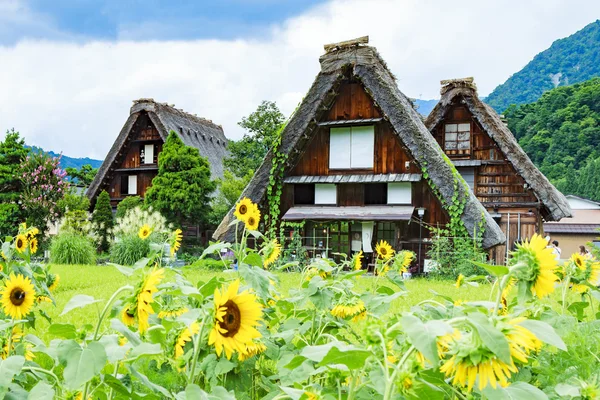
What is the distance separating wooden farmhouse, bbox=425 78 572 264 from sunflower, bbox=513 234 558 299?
13.5m

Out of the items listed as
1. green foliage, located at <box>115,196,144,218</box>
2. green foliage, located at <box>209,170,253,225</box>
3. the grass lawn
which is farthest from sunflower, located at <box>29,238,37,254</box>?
green foliage, located at <box>115,196,144,218</box>

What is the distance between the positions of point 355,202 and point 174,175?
676 cm

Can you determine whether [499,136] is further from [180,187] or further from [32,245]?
[32,245]

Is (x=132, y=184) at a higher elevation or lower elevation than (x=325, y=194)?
higher


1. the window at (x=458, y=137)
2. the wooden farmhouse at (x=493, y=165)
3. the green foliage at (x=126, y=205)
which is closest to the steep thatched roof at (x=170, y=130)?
the green foliage at (x=126, y=205)

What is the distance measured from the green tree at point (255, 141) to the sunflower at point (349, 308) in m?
19.7

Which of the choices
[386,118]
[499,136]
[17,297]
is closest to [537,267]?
[17,297]

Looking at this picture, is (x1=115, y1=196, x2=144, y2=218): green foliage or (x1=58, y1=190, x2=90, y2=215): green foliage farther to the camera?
(x1=115, y1=196, x2=144, y2=218): green foliage

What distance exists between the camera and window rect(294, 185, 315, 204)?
13383 mm

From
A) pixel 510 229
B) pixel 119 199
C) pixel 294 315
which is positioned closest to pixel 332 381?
pixel 294 315

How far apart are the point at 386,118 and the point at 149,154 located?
11899 mm

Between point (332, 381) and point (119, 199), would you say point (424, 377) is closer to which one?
point (332, 381)

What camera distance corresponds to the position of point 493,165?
14.8 meters

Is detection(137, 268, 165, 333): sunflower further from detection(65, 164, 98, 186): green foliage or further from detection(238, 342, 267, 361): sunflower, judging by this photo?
detection(65, 164, 98, 186): green foliage
